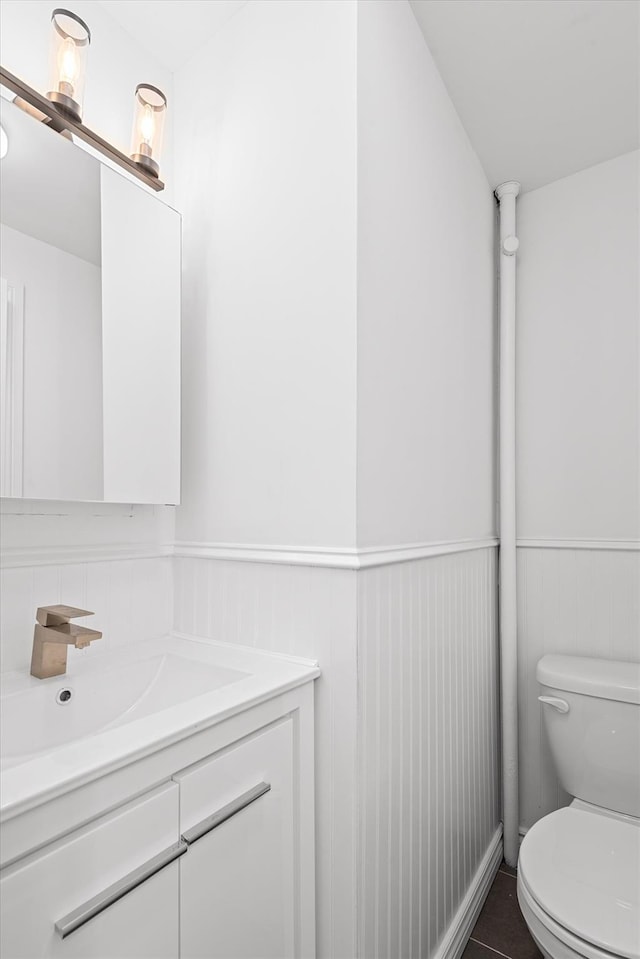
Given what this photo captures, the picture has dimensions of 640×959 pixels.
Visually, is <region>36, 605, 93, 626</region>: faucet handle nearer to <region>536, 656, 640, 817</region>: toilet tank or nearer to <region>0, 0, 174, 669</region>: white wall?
<region>0, 0, 174, 669</region>: white wall

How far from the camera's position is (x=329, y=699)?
44.9 inches

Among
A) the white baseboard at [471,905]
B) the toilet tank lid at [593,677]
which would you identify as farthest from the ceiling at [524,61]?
the white baseboard at [471,905]

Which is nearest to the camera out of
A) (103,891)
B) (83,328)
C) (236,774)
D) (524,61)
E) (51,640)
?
(103,891)

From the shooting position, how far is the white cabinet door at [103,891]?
2.11 ft

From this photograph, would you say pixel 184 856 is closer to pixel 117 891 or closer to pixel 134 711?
pixel 117 891

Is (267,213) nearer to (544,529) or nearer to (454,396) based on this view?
(454,396)

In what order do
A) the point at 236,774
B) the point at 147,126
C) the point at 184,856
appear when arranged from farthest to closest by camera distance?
the point at 147,126, the point at 236,774, the point at 184,856

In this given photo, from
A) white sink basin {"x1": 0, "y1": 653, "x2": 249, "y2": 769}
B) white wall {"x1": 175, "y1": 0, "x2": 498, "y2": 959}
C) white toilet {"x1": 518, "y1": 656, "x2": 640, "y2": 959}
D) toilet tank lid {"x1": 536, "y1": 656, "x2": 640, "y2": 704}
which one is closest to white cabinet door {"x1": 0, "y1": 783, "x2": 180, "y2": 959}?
white sink basin {"x1": 0, "y1": 653, "x2": 249, "y2": 769}

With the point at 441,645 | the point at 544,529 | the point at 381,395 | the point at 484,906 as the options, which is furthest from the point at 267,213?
the point at 484,906

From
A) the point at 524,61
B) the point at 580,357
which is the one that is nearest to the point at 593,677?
the point at 580,357

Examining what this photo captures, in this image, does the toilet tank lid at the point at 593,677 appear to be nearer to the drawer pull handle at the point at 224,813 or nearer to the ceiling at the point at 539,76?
the drawer pull handle at the point at 224,813

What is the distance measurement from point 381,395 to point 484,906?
1650 millimetres

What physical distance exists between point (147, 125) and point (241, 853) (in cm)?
157

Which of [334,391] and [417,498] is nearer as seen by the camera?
[334,391]
